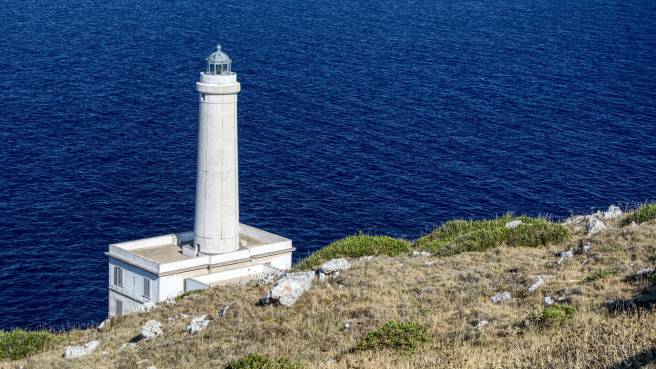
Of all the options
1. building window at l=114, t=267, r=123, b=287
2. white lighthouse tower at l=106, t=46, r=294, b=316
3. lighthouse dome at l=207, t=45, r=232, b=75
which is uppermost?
lighthouse dome at l=207, t=45, r=232, b=75

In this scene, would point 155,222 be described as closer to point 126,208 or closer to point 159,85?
point 126,208

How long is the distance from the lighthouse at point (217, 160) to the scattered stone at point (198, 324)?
22.8m

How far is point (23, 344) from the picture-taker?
39062mm

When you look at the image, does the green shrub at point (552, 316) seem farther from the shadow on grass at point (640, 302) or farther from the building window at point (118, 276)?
the building window at point (118, 276)

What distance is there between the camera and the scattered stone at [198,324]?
3378 centimetres

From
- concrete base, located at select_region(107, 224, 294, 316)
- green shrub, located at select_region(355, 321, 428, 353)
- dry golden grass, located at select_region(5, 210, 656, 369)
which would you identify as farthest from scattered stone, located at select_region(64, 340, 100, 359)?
concrete base, located at select_region(107, 224, 294, 316)

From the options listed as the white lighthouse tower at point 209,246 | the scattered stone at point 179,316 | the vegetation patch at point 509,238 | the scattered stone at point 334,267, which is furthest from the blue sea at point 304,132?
the vegetation patch at point 509,238

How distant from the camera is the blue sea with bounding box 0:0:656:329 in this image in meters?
80.9

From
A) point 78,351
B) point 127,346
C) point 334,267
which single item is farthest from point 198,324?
point 334,267

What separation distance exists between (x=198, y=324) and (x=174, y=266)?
73.6 ft

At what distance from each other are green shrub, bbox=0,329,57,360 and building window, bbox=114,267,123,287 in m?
18.2

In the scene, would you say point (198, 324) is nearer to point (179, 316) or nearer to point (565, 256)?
point (179, 316)

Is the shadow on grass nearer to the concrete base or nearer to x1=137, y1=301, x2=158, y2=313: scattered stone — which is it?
x1=137, y1=301, x2=158, y2=313: scattered stone

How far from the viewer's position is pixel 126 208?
277 ft
